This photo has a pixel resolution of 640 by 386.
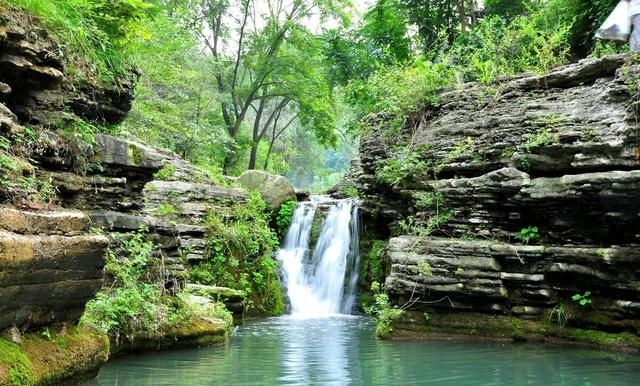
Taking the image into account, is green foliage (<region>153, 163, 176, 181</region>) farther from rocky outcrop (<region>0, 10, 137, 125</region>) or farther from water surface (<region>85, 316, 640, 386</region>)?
rocky outcrop (<region>0, 10, 137, 125</region>)

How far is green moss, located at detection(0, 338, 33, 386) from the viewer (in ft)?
12.0

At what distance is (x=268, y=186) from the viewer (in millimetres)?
16188

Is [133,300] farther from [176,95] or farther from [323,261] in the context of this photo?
[176,95]

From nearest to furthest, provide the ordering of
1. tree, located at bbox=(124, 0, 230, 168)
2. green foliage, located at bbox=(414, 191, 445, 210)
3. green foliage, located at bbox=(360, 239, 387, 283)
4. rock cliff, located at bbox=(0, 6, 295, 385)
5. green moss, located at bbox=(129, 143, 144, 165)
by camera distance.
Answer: rock cliff, located at bbox=(0, 6, 295, 385), green moss, located at bbox=(129, 143, 144, 165), green foliage, located at bbox=(414, 191, 445, 210), green foliage, located at bbox=(360, 239, 387, 283), tree, located at bbox=(124, 0, 230, 168)

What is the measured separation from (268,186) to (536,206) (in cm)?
891

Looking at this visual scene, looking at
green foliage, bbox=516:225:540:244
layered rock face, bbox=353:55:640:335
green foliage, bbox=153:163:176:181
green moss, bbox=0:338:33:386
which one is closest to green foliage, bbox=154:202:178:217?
green foliage, bbox=153:163:176:181

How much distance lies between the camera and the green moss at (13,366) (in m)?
3.67

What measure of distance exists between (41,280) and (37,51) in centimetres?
300

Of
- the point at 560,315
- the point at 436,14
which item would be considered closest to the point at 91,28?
the point at 560,315

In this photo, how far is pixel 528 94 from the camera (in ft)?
34.1

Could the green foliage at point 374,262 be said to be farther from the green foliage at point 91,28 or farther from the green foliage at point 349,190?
the green foliage at point 91,28

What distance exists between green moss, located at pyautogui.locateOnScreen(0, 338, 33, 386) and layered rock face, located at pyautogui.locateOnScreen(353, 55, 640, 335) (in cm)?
640

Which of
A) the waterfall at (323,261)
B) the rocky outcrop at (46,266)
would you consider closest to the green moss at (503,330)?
the waterfall at (323,261)

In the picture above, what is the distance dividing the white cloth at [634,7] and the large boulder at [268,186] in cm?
999
